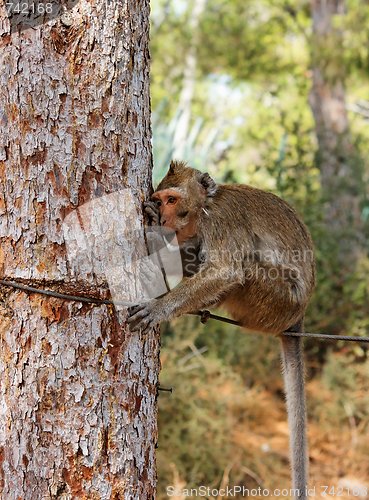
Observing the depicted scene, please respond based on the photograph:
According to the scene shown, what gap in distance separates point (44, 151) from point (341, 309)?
620 centimetres

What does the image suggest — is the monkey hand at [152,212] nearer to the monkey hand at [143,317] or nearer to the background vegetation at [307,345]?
the monkey hand at [143,317]

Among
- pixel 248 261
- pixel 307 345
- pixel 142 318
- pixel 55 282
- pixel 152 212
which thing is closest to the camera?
pixel 55 282

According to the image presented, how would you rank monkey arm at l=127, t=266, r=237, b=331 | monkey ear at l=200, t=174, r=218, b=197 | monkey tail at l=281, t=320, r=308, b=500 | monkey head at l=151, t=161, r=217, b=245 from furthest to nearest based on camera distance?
monkey ear at l=200, t=174, r=218, b=197
monkey tail at l=281, t=320, r=308, b=500
monkey head at l=151, t=161, r=217, b=245
monkey arm at l=127, t=266, r=237, b=331

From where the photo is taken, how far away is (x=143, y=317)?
8.30 feet

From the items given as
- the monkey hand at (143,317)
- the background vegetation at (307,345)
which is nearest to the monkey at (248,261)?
the monkey hand at (143,317)

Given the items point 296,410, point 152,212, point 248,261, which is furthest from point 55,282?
point 296,410

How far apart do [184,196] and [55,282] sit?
4.06ft

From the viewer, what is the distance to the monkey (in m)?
3.30

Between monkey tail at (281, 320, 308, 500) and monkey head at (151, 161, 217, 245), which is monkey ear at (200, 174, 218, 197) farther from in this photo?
monkey tail at (281, 320, 308, 500)

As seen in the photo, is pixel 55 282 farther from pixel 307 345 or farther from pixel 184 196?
pixel 307 345

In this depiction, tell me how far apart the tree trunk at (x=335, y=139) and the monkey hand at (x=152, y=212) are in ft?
17.5

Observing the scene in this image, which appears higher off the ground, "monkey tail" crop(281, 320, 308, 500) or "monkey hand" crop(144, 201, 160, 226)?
"monkey hand" crop(144, 201, 160, 226)

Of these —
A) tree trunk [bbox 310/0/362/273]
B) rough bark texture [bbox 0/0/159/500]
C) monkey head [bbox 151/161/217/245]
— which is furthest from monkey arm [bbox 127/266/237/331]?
tree trunk [bbox 310/0/362/273]

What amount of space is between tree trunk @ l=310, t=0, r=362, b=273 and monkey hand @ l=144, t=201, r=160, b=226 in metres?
5.34
